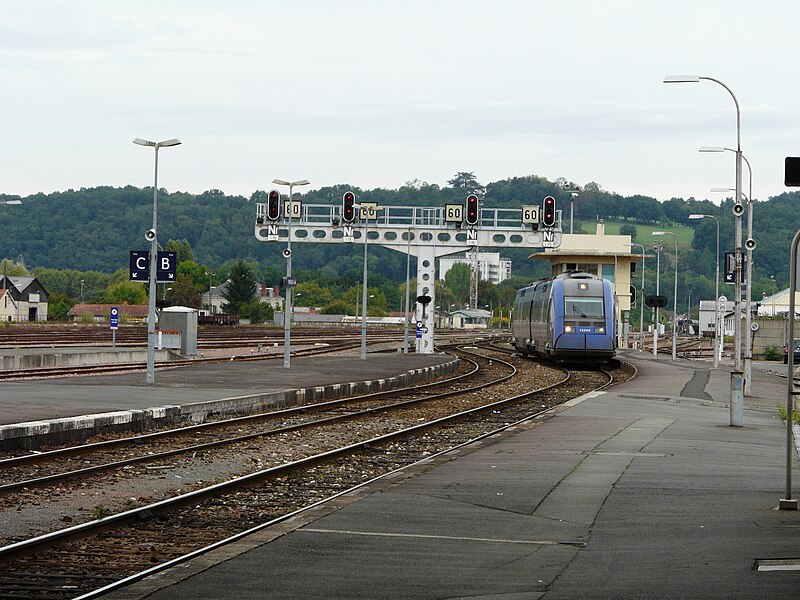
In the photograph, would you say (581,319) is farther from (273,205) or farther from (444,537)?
(444,537)

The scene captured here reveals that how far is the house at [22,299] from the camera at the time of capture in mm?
134163

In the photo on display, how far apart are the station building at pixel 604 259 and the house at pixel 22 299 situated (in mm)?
62324

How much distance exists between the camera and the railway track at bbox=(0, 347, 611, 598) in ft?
30.9

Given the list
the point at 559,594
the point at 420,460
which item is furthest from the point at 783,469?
the point at 559,594

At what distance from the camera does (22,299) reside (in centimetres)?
14112

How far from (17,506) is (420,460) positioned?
262 inches

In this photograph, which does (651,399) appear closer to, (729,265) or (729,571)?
(729,265)

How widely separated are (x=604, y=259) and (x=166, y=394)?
73559 millimetres

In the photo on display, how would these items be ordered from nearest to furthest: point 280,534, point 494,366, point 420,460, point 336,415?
1. point 280,534
2. point 420,460
3. point 336,415
4. point 494,366

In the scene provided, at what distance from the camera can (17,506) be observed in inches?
484

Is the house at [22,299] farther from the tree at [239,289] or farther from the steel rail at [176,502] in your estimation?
the steel rail at [176,502]

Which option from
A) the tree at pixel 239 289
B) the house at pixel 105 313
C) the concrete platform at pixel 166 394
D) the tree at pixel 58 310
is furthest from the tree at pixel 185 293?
the concrete platform at pixel 166 394

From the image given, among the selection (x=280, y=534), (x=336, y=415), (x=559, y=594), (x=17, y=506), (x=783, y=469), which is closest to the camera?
(x=559, y=594)

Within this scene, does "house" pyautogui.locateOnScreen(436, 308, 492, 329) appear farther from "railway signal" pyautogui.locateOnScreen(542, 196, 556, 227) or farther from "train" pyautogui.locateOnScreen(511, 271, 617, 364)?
"train" pyautogui.locateOnScreen(511, 271, 617, 364)
